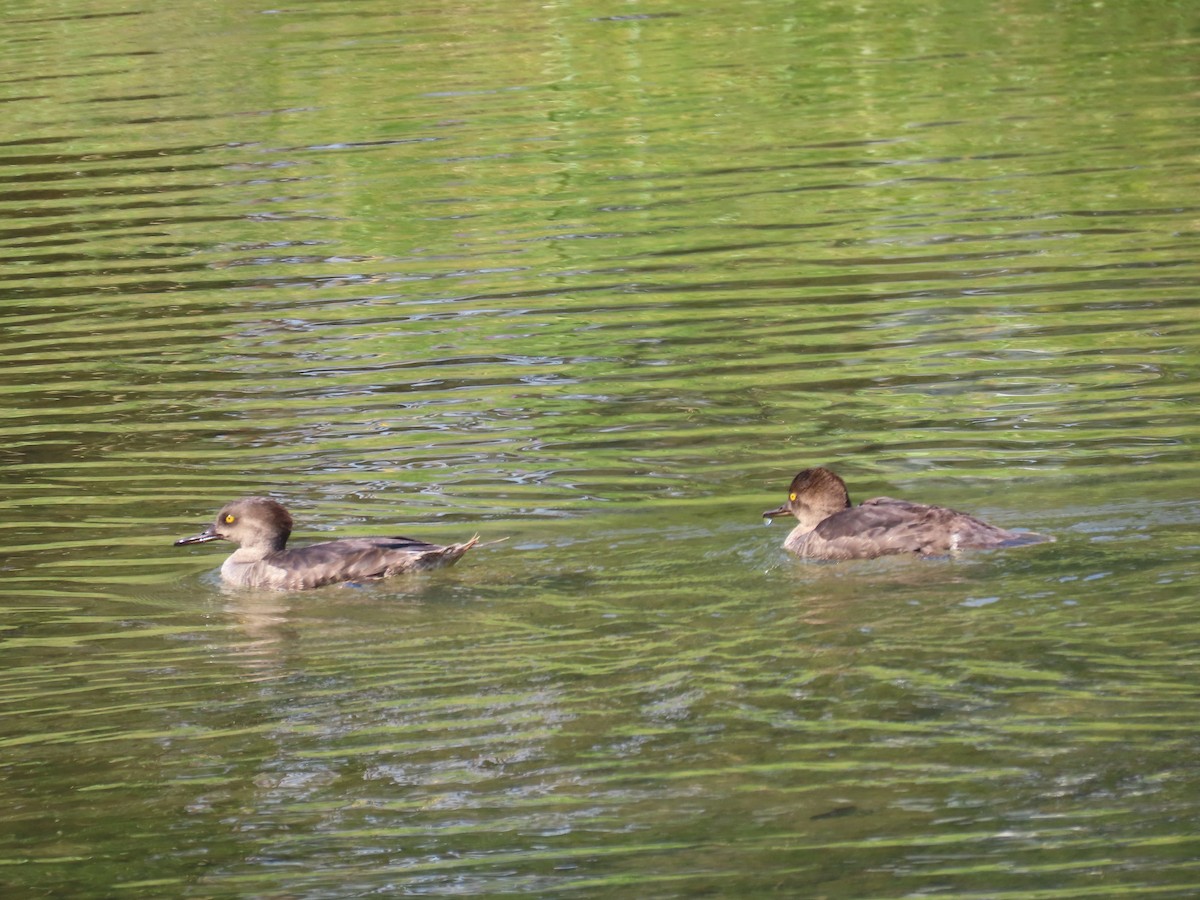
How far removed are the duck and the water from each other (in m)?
0.14

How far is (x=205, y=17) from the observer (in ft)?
86.2

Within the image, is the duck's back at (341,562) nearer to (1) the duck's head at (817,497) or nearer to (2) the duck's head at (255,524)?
(2) the duck's head at (255,524)

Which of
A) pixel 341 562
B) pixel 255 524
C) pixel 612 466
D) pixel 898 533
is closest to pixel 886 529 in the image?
pixel 898 533

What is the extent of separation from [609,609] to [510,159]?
1052cm

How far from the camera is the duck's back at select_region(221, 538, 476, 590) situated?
909cm

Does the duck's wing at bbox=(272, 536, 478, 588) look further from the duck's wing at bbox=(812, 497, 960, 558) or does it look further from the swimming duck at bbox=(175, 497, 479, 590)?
the duck's wing at bbox=(812, 497, 960, 558)

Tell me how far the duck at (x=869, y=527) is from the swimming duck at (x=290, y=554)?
4.94ft

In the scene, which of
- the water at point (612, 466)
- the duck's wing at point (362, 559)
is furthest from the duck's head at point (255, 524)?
the water at point (612, 466)

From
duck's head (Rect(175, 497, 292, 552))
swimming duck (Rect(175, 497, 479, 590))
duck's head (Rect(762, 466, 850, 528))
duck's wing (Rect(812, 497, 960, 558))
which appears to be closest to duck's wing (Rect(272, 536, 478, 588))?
swimming duck (Rect(175, 497, 479, 590))

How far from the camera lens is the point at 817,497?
9367 mm

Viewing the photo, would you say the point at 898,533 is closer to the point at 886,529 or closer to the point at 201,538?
the point at 886,529

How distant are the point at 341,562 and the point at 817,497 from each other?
2.17m

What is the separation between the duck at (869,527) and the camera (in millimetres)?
8742

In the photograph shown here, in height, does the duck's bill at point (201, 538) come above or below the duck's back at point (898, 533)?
below
